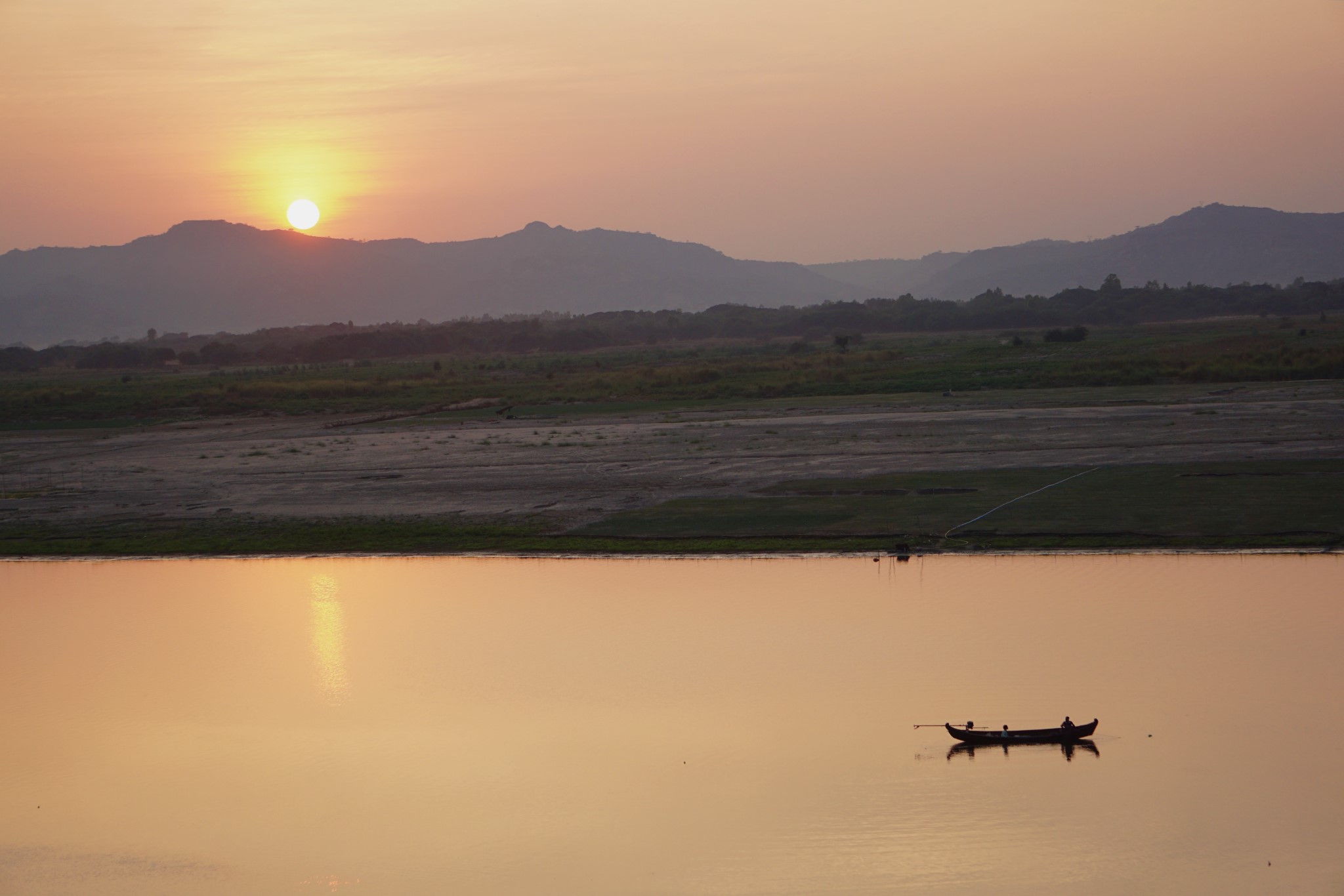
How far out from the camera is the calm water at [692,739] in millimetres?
12688

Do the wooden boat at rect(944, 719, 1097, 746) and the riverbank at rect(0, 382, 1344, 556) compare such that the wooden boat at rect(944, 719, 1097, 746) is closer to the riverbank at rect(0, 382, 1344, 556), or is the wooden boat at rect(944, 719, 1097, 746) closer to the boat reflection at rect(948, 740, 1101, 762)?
the boat reflection at rect(948, 740, 1101, 762)

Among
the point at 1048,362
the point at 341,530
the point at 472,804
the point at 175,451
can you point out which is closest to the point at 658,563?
the point at 341,530

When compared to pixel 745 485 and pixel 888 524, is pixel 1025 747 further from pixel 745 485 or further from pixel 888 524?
pixel 745 485

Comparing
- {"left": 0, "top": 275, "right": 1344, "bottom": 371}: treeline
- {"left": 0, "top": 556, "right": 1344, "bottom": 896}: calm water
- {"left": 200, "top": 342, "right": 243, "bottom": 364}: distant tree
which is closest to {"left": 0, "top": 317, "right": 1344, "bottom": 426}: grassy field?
{"left": 0, "top": 275, "right": 1344, "bottom": 371}: treeline

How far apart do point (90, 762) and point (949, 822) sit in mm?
10673

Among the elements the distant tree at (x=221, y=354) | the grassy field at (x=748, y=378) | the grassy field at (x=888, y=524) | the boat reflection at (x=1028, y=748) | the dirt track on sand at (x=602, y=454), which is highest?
the distant tree at (x=221, y=354)

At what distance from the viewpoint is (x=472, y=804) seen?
47.0ft

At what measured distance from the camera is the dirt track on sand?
36469mm

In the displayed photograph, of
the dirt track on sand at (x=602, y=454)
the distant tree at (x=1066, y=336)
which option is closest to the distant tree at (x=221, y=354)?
the dirt track on sand at (x=602, y=454)

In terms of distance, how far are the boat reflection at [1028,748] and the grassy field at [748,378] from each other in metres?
51.2

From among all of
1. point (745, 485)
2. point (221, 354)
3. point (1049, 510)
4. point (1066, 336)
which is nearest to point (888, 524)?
point (1049, 510)

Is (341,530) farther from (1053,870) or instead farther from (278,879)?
(1053,870)

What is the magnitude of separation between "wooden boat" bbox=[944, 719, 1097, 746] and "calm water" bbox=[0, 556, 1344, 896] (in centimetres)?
26

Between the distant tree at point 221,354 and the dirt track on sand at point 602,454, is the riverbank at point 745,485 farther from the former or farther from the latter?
the distant tree at point 221,354
